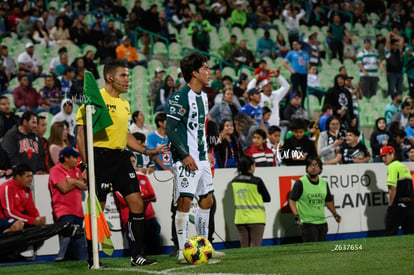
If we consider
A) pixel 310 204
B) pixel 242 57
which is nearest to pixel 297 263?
pixel 310 204

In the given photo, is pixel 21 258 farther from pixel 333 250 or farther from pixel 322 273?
pixel 322 273

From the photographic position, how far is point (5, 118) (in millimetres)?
15812

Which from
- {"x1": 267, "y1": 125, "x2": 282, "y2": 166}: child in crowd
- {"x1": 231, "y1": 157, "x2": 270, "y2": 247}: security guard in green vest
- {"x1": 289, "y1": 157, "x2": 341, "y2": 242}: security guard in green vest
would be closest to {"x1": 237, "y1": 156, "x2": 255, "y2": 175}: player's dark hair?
{"x1": 231, "y1": 157, "x2": 270, "y2": 247}: security guard in green vest

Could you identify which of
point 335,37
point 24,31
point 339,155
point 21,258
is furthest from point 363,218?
point 335,37

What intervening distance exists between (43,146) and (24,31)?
9252 mm

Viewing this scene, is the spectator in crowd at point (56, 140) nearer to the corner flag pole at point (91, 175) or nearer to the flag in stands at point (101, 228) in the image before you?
the flag in stands at point (101, 228)

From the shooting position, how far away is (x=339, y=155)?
16.1m

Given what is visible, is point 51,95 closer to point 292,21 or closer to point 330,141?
point 330,141

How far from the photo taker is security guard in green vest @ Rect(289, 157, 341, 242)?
1430cm

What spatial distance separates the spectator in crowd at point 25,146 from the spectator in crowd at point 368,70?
12988 millimetres

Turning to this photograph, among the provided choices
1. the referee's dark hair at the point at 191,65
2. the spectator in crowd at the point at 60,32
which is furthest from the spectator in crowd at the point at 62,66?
the referee's dark hair at the point at 191,65

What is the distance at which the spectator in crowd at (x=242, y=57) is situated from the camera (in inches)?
979

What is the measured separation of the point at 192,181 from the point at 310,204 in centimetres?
528

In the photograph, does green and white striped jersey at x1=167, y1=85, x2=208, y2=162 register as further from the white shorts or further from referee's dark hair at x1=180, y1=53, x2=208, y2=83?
referee's dark hair at x1=180, y1=53, x2=208, y2=83
